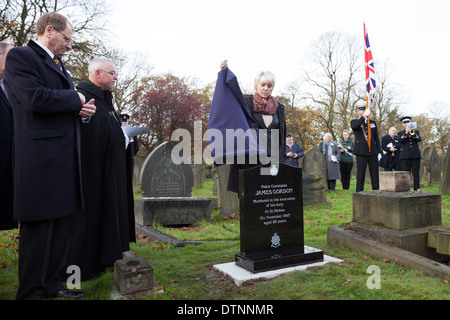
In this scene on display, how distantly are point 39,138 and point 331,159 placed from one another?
11.8 meters

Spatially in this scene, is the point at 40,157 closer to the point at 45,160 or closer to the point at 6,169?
the point at 45,160

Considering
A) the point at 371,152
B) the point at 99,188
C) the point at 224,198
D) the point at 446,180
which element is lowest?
the point at 224,198

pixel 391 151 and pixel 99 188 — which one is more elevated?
pixel 391 151

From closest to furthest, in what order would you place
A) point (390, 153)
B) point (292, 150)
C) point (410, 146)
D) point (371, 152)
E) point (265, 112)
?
point (265, 112) → point (371, 152) → point (410, 146) → point (292, 150) → point (390, 153)

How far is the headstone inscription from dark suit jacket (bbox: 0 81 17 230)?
2.39 metres

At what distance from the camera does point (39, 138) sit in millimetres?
2516

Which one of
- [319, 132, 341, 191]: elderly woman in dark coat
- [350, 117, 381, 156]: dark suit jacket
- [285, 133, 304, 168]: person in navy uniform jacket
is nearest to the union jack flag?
[350, 117, 381, 156]: dark suit jacket

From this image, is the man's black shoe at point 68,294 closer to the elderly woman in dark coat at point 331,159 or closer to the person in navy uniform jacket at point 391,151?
the elderly woman in dark coat at point 331,159

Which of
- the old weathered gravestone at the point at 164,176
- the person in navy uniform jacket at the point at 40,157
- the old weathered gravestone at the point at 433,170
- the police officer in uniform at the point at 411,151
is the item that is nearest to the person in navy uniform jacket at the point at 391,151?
the police officer in uniform at the point at 411,151

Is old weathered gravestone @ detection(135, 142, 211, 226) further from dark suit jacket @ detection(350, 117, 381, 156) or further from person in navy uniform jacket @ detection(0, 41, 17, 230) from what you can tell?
dark suit jacket @ detection(350, 117, 381, 156)

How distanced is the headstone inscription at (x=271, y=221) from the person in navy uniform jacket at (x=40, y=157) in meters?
1.73

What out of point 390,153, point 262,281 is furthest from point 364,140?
point 262,281

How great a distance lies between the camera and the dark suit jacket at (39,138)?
8.13 ft
